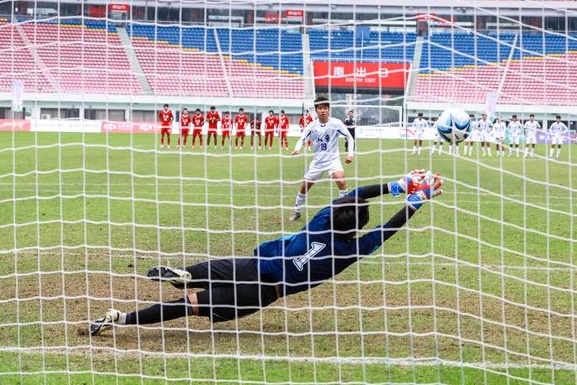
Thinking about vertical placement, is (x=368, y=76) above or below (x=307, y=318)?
above

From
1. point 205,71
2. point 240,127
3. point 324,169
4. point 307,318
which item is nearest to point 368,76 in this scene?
point 205,71

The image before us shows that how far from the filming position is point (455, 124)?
6449 mm

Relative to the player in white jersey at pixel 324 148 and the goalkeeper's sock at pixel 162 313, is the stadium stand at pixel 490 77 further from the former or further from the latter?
the goalkeeper's sock at pixel 162 313

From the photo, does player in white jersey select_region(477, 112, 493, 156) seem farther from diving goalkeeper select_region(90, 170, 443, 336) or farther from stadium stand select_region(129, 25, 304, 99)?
stadium stand select_region(129, 25, 304, 99)

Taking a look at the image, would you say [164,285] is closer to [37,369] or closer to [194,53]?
[37,369]

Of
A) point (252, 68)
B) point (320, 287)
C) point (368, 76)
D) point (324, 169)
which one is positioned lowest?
point (320, 287)

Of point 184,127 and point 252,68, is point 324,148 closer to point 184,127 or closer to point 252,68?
point 252,68

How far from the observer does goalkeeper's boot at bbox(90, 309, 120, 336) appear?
21.9 feet

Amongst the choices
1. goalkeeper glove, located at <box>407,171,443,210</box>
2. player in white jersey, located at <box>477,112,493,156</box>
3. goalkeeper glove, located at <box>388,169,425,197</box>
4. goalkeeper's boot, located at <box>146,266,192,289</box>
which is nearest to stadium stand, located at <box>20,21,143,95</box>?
goalkeeper's boot, located at <box>146,266,192,289</box>

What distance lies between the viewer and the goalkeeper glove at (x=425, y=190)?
625 cm

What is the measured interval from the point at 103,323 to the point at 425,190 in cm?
280

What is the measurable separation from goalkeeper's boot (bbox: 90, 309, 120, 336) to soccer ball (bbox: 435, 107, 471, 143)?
9.91 feet

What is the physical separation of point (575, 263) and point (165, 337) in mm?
5660

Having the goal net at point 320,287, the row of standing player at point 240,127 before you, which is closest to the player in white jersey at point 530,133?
the goal net at point 320,287
